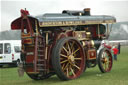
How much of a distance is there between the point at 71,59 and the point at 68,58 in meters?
0.13

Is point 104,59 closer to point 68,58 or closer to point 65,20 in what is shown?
point 68,58

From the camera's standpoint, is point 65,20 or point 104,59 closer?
point 65,20

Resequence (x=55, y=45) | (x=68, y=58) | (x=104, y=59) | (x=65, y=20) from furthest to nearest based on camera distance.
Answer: (x=104, y=59)
(x=65, y=20)
(x=68, y=58)
(x=55, y=45)

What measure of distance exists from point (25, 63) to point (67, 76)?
5.27 feet

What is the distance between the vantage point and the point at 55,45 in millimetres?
11703

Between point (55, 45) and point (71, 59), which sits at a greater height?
point (55, 45)

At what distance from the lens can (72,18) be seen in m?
12.7

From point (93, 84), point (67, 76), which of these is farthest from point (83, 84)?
point (67, 76)

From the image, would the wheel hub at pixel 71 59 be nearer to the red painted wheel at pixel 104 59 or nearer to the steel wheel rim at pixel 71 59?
the steel wheel rim at pixel 71 59

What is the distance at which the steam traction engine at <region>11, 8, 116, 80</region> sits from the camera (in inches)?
457

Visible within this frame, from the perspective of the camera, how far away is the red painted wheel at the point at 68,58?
1145 centimetres

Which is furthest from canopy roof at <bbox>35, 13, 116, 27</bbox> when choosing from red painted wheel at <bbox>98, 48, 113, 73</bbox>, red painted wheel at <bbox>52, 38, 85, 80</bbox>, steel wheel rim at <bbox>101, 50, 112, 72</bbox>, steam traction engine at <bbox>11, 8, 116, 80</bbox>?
steel wheel rim at <bbox>101, 50, 112, 72</bbox>

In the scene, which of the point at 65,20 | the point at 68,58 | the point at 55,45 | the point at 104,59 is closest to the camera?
the point at 55,45

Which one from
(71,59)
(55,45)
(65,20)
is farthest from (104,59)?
(55,45)
